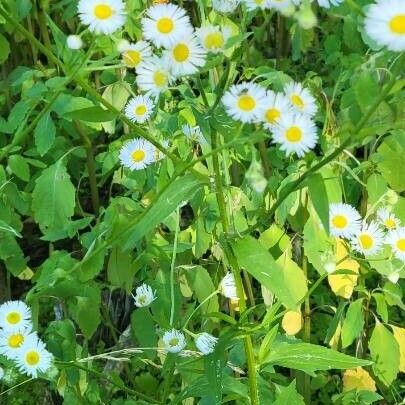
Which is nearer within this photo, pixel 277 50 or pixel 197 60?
pixel 197 60

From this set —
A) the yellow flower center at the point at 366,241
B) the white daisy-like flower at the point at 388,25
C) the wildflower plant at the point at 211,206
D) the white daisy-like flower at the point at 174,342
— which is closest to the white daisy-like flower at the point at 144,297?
the wildflower plant at the point at 211,206

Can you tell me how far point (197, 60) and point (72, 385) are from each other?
66cm

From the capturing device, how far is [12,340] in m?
1.10

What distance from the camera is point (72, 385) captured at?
1.31 metres

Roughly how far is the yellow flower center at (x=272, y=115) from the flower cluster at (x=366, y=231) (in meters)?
0.29

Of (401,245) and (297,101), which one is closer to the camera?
(297,101)

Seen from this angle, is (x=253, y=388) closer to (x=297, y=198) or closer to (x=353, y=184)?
(x=297, y=198)

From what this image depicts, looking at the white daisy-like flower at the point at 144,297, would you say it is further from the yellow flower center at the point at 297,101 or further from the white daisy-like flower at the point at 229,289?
the yellow flower center at the point at 297,101

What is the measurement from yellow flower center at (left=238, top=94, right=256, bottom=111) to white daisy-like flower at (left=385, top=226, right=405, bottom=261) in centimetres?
39

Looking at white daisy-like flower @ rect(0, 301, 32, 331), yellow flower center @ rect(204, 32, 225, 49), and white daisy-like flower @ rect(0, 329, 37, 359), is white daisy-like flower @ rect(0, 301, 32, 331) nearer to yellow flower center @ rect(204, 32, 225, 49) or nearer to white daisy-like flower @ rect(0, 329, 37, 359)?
white daisy-like flower @ rect(0, 329, 37, 359)

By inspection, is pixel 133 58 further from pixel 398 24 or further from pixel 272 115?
pixel 398 24

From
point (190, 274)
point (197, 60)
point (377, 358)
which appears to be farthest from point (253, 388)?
point (197, 60)

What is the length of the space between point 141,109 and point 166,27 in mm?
294

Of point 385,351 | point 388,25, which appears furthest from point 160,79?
point 385,351
